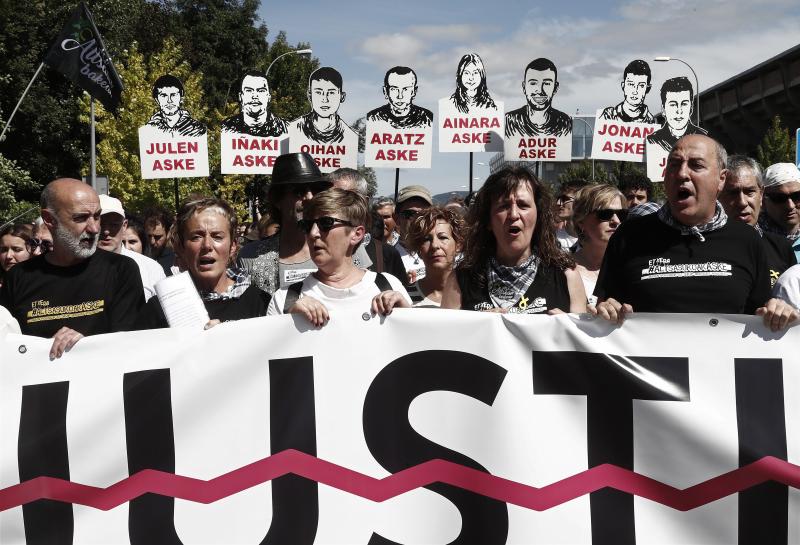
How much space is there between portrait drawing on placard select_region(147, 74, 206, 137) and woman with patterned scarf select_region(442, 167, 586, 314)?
708 centimetres

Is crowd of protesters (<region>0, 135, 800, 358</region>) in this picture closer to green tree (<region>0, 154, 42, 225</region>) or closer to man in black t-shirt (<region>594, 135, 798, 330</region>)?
man in black t-shirt (<region>594, 135, 798, 330</region>)

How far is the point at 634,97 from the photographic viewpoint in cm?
1003

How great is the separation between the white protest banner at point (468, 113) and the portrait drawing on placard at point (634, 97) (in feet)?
4.57

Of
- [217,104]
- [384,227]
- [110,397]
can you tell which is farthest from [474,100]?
[217,104]

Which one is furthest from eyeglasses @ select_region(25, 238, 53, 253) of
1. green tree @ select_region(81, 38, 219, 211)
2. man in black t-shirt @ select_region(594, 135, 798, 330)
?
green tree @ select_region(81, 38, 219, 211)

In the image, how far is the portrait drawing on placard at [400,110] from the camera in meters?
9.56

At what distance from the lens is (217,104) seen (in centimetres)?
4422

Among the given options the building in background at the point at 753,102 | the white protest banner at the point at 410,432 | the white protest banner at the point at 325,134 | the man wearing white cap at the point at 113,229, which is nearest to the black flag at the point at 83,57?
the white protest banner at the point at 325,134

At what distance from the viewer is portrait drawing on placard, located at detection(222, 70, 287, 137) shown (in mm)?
10039

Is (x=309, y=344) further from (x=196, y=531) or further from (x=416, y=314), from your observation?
(x=196, y=531)

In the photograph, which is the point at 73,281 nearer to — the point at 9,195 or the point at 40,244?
the point at 40,244

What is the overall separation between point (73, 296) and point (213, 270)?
60 cm

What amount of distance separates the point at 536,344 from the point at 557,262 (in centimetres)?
47

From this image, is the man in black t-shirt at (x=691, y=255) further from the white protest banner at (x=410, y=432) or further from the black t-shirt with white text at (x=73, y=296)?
the black t-shirt with white text at (x=73, y=296)
